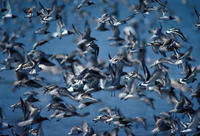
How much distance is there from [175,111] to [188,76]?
1451 millimetres

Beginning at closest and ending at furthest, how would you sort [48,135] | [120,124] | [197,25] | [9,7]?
[120,124] → [197,25] → [9,7] → [48,135]

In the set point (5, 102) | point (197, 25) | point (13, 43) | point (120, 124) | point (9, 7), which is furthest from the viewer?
point (5, 102)

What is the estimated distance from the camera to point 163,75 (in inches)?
361

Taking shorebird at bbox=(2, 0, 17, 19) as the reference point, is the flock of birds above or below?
below

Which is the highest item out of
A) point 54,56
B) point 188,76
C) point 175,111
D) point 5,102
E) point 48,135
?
point 54,56

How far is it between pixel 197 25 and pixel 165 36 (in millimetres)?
1392

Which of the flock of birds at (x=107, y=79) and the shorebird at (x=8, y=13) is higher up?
the shorebird at (x=8, y=13)

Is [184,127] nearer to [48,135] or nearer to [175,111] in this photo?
[175,111]

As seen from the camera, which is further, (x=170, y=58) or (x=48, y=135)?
(x=48, y=135)

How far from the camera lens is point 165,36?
10977 mm

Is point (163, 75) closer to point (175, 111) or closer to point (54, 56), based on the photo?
point (175, 111)

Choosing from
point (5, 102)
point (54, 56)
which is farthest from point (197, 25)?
point (5, 102)

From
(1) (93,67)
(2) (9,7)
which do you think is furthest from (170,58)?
(2) (9,7)

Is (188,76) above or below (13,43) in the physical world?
below
